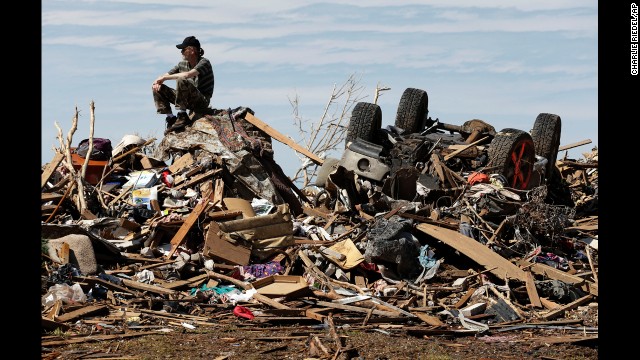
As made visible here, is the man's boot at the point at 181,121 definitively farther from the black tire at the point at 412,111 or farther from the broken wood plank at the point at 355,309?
the broken wood plank at the point at 355,309

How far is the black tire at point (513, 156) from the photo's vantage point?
48.3 ft

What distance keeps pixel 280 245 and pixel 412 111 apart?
6.95 metres

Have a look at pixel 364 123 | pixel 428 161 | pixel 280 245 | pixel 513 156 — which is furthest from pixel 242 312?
pixel 513 156

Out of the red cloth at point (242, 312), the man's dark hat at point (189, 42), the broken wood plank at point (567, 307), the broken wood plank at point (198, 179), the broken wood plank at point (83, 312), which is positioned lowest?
the broken wood plank at point (567, 307)

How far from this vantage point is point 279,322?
27.8 feet

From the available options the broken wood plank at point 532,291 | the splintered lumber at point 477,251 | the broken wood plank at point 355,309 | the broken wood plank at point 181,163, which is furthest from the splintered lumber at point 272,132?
the broken wood plank at point 355,309

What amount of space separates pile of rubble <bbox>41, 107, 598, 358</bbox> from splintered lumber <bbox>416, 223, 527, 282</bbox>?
0.07 ft

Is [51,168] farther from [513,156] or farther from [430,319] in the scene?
[513,156]

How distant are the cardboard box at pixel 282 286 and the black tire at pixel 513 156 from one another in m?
6.00

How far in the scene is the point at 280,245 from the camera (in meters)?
11.4

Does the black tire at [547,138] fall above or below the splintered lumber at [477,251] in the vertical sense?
above

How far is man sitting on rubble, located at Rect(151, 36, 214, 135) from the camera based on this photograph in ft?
45.4

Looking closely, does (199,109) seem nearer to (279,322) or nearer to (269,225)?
(269,225)

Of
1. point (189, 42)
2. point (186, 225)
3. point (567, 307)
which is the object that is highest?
point (189, 42)
